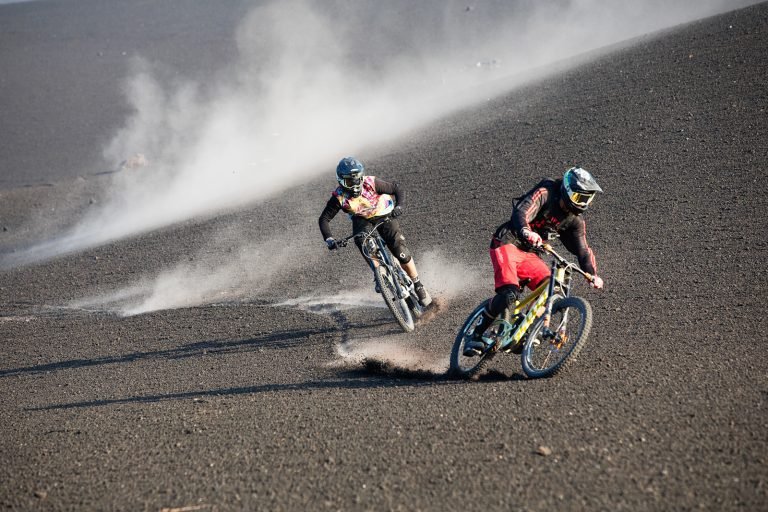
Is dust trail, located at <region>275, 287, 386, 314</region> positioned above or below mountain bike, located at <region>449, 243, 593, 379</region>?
below

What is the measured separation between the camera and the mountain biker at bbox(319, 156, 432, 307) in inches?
404

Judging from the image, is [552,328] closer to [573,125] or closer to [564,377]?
[564,377]

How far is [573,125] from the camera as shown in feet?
60.5

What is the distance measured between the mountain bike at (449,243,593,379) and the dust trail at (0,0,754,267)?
13.8 m

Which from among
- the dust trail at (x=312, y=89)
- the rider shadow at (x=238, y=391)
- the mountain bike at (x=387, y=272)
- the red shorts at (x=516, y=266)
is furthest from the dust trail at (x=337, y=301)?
the dust trail at (x=312, y=89)

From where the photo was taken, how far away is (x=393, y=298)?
10.2 meters

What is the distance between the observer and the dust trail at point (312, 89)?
24.2 meters

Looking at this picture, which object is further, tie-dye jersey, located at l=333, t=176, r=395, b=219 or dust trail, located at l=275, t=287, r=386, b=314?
dust trail, located at l=275, t=287, r=386, b=314

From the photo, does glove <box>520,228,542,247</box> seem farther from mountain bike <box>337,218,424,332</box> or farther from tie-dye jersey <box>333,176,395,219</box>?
tie-dye jersey <box>333,176,395,219</box>

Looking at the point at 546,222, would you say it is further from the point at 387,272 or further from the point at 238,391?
the point at 238,391

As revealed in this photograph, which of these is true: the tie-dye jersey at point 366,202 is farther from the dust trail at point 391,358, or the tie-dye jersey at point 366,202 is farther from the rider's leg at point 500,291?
the rider's leg at point 500,291

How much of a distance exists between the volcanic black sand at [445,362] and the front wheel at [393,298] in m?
0.34

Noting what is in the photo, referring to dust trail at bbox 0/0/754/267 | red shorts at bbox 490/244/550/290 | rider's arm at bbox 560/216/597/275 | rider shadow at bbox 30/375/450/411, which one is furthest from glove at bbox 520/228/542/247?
dust trail at bbox 0/0/754/267

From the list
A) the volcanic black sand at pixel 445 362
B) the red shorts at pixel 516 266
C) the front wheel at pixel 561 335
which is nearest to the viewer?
the volcanic black sand at pixel 445 362
